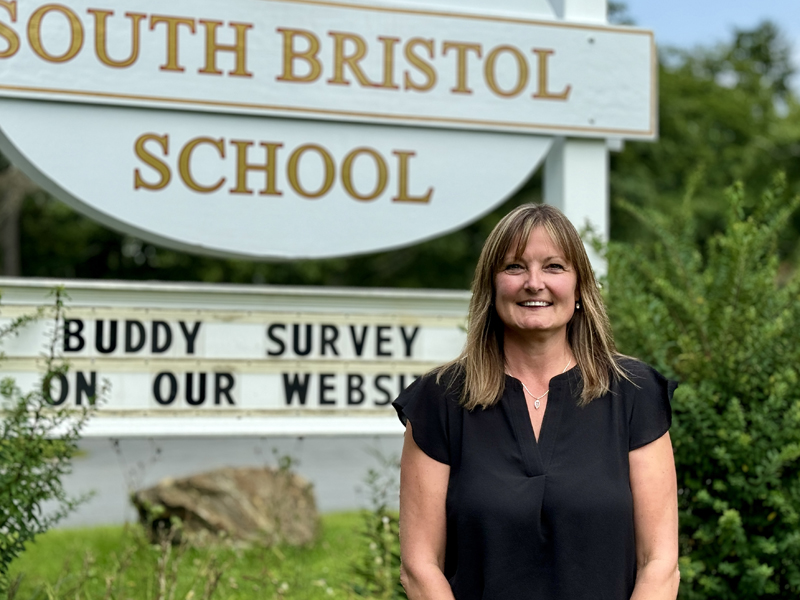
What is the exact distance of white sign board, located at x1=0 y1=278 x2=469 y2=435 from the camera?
14.0 ft

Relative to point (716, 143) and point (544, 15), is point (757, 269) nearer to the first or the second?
point (544, 15)

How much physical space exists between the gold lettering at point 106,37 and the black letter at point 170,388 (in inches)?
57.0

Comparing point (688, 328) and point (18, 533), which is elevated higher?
point (688, 328)

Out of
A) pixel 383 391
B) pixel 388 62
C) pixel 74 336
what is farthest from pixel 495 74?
pixel 74 336

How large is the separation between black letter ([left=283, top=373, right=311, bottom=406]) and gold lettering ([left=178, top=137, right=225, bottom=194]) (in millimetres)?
963

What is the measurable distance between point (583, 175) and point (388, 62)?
3.87ft

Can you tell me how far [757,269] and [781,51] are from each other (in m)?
48.9

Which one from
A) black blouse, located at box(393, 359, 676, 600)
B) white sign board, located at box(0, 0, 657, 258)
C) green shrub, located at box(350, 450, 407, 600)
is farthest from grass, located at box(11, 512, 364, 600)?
black blouse, located at box(393, 359, 676, 600)

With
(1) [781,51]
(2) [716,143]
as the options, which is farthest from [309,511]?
(1) [781,51]

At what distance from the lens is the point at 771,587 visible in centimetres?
339

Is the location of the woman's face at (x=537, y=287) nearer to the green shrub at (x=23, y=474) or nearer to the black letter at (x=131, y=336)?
the green shrub at (x=23, y=474)

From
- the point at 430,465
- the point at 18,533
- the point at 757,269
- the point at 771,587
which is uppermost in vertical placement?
the point at 757,269

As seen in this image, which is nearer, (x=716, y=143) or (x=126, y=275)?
(x=126, y=275)

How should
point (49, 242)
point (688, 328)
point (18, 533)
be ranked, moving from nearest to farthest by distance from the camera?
point (18, 533) < point (688, 328) < point (49, 242)
